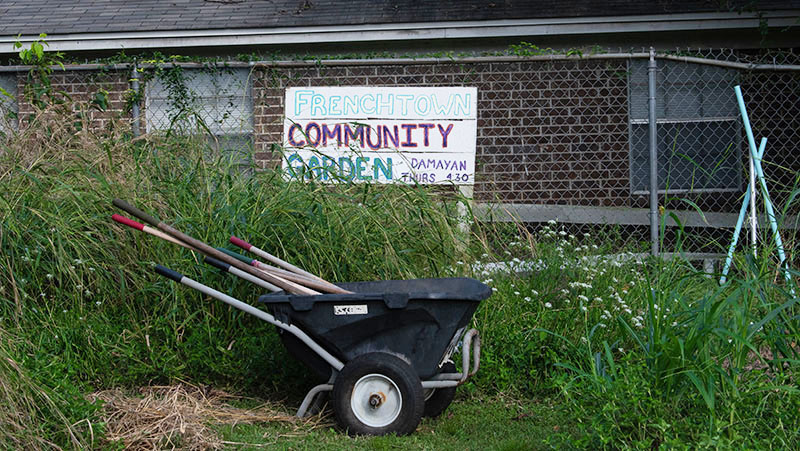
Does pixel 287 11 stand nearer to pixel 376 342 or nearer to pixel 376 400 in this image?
pixel 376 342

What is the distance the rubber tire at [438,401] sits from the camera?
444cm

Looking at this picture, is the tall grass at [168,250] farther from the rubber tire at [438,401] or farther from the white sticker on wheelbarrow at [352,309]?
the white sticker on wheelbarrow at [352,309]

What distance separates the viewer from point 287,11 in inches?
439

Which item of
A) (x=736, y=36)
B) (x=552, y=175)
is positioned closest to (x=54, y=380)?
(x=552, y=175)

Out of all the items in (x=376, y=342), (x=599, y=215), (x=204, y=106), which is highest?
(x=204, y=106)

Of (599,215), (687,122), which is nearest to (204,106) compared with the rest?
(599,215)

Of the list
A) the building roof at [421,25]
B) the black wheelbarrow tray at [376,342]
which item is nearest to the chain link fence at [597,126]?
the building roof at [421,25]

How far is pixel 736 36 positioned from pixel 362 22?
184 inches

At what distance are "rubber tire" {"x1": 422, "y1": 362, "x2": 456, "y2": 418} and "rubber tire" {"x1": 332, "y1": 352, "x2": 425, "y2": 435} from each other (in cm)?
41

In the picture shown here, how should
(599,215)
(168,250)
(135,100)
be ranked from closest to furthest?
(168,250)
(135,100)
(599,215)

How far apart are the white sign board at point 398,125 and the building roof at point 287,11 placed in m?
3.37

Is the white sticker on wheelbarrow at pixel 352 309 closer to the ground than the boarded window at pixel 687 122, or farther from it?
closer to the ground

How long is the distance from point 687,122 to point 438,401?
23.2 ft

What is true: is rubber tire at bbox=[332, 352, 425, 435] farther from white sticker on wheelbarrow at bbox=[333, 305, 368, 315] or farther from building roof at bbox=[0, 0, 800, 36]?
building roof at bbox=[0, 0, 800, 36]
